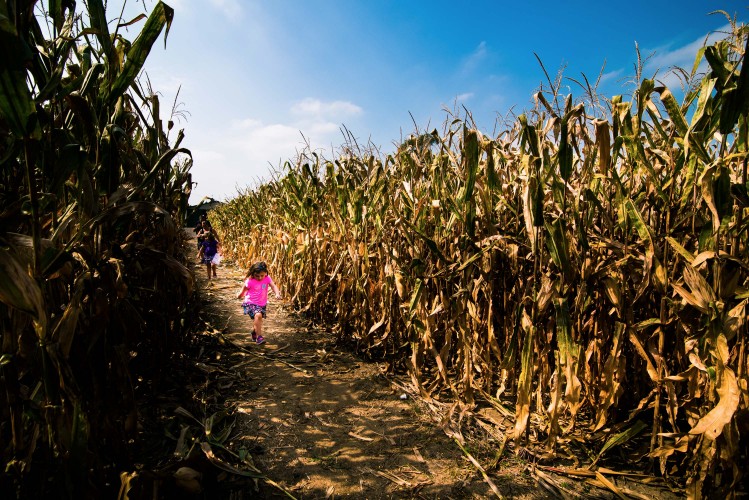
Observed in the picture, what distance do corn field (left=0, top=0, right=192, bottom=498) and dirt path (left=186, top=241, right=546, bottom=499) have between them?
89 centimetres

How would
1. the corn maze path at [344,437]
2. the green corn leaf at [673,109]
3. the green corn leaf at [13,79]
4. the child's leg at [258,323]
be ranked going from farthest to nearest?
the child's leg at [258,323]
the corn maze path at [344,437]
the green corn leaf at [673,109]
the green corn leaf at [13,79]

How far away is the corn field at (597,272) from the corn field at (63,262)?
1882 mm

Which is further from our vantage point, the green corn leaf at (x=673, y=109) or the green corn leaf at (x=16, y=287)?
the green corn leaf at (x=673, y=109)

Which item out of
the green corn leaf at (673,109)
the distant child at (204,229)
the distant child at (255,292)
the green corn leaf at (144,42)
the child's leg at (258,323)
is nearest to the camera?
the green corn leaf at (144,42)

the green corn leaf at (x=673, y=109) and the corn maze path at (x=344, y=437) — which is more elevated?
the green corn leaf at (x=673, y=109)

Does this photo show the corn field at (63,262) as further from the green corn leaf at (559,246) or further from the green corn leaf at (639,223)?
the green corn leaf at (639,223)

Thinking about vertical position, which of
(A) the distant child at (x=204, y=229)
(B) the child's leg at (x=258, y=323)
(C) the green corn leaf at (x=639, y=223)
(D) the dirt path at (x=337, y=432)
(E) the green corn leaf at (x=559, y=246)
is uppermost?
(C) the green corn leaf at (x=639, y=223)

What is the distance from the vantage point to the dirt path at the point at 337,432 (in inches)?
83.4

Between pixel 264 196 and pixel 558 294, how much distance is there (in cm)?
760

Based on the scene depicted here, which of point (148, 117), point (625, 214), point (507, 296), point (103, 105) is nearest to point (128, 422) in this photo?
point (103, 105)

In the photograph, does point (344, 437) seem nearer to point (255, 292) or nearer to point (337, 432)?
point (337, 432)

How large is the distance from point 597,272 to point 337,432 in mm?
2030

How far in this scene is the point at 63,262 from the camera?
4.71 ft

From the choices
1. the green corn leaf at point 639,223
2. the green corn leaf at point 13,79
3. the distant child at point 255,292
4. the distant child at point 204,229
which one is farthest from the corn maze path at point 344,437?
the distant child at point 204,229
